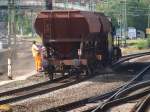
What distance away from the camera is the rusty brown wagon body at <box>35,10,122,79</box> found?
917 inches

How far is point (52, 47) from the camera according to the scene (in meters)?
24.5

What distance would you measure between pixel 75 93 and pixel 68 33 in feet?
18.7

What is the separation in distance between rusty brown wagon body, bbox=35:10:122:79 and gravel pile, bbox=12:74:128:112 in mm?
1447

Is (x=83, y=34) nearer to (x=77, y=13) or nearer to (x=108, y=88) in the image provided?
(x=77, y=13)

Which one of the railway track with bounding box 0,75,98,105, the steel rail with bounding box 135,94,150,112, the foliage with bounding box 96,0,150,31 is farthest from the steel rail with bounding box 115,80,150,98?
the foliage with bounding box 96,0,150,31

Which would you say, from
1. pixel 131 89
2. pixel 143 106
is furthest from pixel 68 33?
pixel 143 106

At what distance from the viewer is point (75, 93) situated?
18594mm

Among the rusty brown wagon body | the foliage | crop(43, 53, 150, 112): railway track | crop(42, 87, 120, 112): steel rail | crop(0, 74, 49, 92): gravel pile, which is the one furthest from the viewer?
the foliage

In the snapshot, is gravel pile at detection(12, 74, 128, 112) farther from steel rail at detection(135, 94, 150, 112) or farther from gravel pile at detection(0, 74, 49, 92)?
steel rail at detection(135, 94, 150, 112)

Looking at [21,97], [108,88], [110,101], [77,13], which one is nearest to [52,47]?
[77,13]

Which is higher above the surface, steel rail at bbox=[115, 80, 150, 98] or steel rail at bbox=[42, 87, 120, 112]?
steel rail at bbox=[42, 87, 120, 112]

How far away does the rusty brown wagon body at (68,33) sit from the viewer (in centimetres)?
2330

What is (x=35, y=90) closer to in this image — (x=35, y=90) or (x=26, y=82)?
(x=35, y=90)

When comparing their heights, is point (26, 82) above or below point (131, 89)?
below
